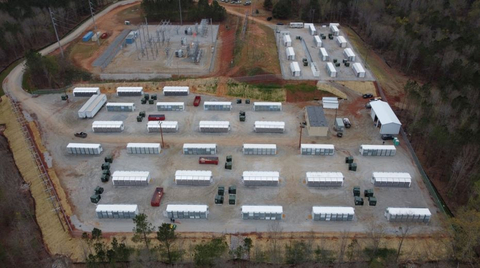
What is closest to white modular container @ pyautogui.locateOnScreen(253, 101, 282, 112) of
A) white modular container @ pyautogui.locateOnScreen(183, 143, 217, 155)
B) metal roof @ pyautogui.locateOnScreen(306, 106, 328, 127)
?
metal roof @ pyautogui.locateOnScreen(306, 106, 328, 127)

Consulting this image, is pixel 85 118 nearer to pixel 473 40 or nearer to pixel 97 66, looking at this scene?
pixel 97 66

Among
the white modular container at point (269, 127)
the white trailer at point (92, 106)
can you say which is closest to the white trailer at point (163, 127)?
the white trailer at point (92, 106)

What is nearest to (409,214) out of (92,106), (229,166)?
(229,166)

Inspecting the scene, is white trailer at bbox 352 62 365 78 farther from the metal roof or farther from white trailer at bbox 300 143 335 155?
white trailer at bbox 300 143 335 155

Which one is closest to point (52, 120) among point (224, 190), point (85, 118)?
point (85, 118)

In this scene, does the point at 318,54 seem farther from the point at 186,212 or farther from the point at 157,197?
the point at 186,212
